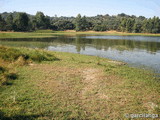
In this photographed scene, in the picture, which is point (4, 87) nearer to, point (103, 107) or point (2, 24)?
point (103, 107)

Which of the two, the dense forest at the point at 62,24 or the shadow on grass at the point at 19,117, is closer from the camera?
the shadow on grass at the point at 19,117

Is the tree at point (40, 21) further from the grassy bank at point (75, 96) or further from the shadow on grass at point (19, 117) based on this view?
the shadow on grass at point (19, 117)

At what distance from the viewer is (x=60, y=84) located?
8.74 m

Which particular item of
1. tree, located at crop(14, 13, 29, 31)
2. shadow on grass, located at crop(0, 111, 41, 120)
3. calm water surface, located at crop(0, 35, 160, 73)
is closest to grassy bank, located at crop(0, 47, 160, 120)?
shadow on grass, located at crop(0, 111, 41, 120)

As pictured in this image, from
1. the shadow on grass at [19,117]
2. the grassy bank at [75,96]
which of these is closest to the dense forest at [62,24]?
the grassy bank at [75,96]

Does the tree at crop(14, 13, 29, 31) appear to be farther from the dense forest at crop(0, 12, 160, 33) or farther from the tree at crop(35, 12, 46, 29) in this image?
the tree at crop(35, 12, 46, 29)

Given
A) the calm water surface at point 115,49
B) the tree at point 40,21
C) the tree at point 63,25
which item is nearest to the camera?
the calm water surface at point 115,49

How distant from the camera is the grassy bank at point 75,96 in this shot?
5.75m

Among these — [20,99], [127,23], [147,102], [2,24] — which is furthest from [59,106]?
[127,23]

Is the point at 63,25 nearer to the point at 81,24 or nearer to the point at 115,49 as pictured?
the point at 81,24

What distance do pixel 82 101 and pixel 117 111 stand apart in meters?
1.65

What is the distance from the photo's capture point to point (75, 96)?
23.9 feet

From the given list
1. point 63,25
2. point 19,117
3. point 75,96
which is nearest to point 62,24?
point 63,25

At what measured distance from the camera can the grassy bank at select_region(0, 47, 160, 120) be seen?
575cm
